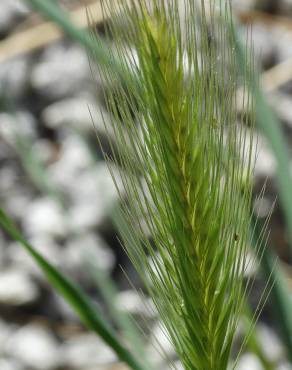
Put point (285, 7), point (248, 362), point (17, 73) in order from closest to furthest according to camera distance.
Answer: point (248, 362) < point (285, 7) < point (17, 73)

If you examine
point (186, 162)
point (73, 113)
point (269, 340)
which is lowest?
point (186, 162)

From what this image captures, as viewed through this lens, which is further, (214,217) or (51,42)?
(51,42)

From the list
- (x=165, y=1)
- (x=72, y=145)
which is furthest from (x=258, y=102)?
(x=72, y=145)

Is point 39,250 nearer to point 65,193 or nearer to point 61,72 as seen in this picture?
point 65,193

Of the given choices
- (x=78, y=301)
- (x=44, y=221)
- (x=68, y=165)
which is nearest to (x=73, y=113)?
(x=68, y=165)

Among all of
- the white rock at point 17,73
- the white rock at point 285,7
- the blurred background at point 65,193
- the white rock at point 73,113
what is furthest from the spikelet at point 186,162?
the white rock at point 17,73

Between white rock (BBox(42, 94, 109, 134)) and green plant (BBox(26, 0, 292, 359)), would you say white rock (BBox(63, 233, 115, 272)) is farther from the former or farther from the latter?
green plant (BBox(26, 0, 292, 359))

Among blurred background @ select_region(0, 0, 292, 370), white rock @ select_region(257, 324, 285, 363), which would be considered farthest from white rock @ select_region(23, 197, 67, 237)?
white rock @ select_region(257, 324, 285, 363)

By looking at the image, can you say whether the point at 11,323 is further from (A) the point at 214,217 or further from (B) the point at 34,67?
(A) the point at 214,217
